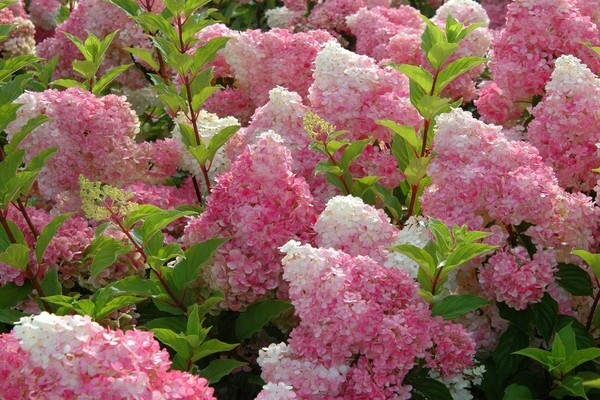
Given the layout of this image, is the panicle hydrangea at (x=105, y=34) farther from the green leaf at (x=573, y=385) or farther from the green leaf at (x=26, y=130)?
the green leaf at (x=573, y=385)

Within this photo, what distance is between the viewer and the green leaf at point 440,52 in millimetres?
2482

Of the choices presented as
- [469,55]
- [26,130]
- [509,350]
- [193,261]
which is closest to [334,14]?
[469,55]

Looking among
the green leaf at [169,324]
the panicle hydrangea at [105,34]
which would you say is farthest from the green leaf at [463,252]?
the panicle hydrangea at [105,34]

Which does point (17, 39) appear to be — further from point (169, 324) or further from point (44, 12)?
point (169, 324)

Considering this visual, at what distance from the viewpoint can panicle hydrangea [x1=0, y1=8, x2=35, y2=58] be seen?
4.40 meters

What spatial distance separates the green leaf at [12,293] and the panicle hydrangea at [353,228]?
81 centimetres

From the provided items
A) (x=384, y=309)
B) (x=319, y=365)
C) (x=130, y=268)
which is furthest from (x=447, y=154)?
(x=130, y=268)

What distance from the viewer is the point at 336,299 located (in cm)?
193

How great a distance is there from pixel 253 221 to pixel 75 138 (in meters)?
0.79

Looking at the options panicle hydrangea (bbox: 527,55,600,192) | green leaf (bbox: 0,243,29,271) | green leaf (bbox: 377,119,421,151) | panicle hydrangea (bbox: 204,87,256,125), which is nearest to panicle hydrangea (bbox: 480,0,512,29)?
panicle hydrangea (bbox: 204,87,256,125)

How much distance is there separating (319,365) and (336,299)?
0.15m

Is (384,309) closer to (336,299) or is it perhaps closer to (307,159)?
(336,299)

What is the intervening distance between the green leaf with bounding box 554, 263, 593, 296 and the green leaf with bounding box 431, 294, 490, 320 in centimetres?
31

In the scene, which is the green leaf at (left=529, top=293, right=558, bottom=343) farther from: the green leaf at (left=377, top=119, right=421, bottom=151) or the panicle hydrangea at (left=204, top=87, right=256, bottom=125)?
the panicle hydrangea at (left=204, top=87, right=256, bottom=125)
